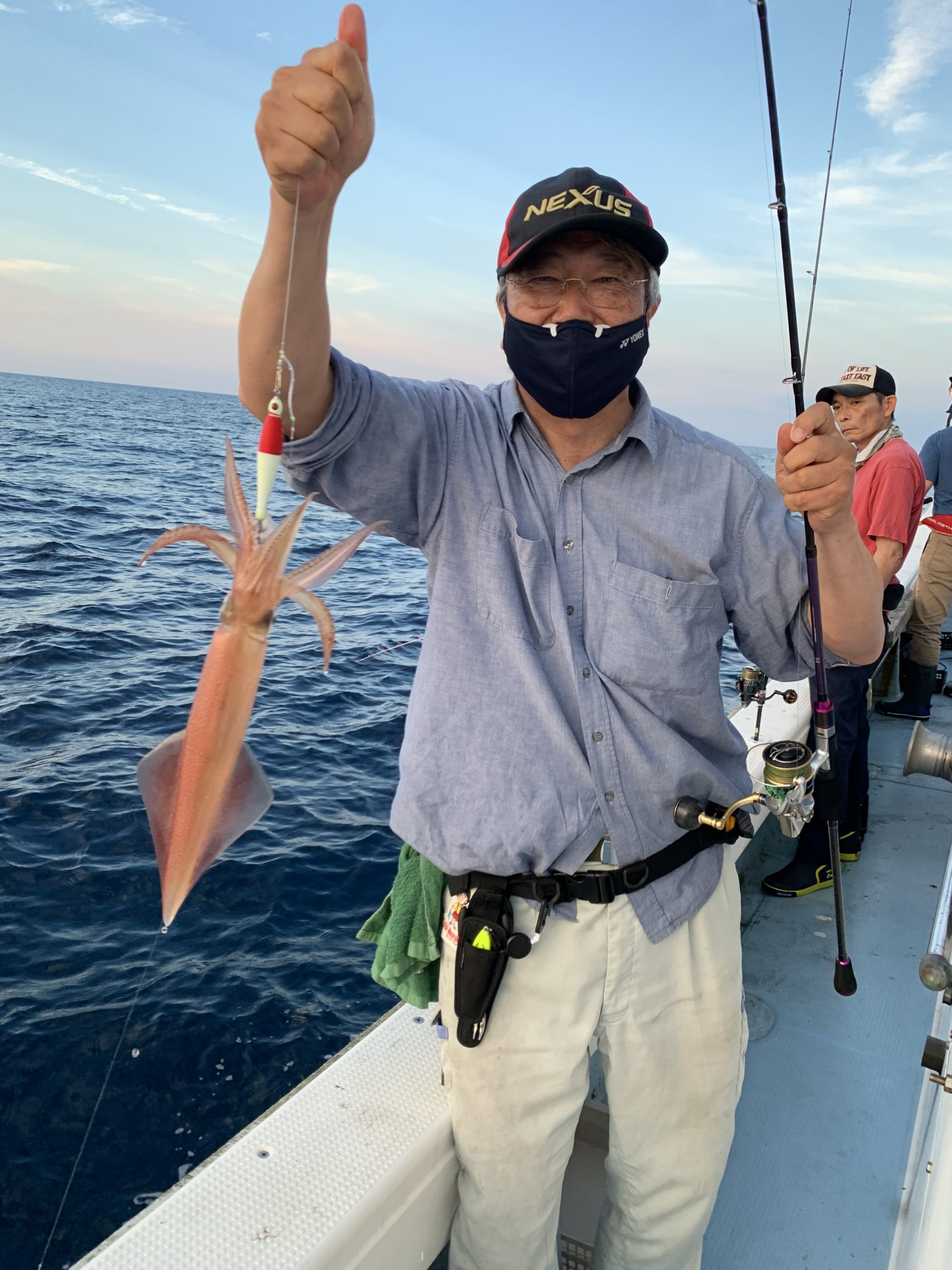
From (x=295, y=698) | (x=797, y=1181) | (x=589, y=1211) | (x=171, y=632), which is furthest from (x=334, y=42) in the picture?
(x=171, y=632)

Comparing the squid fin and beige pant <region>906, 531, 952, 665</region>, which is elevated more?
the squid fin

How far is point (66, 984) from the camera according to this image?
189 inches

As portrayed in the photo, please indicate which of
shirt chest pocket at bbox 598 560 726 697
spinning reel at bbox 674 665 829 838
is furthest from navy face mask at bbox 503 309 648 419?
spinning reel at bbox 674 665 829 838

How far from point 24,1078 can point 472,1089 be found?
3.11 metres

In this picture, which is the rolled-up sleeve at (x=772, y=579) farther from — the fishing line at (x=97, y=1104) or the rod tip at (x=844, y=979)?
the fishing line at (x=97, y=1104)

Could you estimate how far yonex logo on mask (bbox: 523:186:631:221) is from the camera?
2.05 meters

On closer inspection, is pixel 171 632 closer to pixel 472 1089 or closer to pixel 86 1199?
pixel 86 1199

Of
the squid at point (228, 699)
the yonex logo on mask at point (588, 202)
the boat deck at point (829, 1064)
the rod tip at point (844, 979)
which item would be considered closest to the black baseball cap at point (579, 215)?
the yonex logo on mask at point (588, 202)

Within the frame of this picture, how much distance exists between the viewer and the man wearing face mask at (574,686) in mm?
2127

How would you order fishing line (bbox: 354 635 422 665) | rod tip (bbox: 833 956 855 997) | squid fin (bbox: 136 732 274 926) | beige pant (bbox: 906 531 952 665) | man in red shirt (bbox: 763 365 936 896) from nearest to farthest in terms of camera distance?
1. squid fin (bbox: 136 732 274 926)
2. rod tip (bbox: 833 956 855 997)
3. fishing line (bbox: 354 635 422 665)
4. man in red shirt (bbox: 763 365 936 896)
5. beige pant (bbox: 906 531 952 665)

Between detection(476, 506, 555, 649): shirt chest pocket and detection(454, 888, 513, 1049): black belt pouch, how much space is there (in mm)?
679

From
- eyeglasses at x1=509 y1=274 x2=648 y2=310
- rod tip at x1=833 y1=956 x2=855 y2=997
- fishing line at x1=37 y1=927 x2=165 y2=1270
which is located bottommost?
fishing line at x1=37 y1=927 x2=165 y2=1270

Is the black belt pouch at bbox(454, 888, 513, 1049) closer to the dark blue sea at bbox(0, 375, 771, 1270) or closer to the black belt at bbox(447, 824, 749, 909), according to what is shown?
the black belt at bbox(447, 824, 749, 909)

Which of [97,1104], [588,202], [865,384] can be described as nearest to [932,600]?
[865,384]
